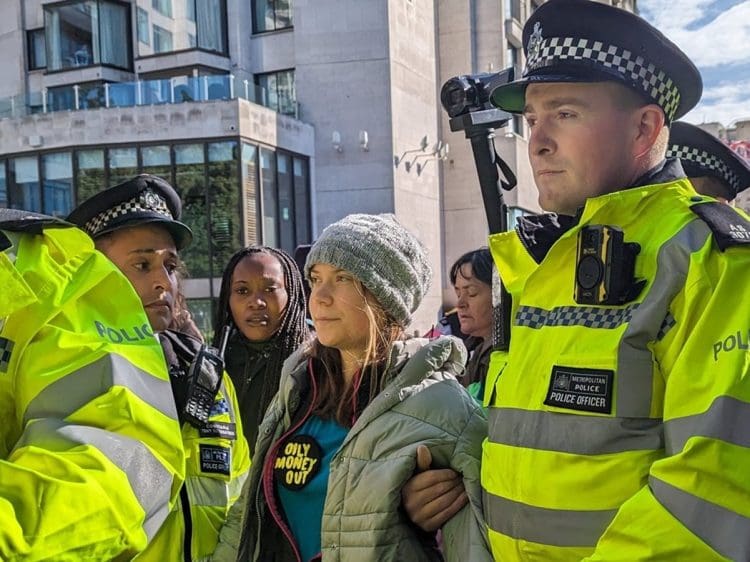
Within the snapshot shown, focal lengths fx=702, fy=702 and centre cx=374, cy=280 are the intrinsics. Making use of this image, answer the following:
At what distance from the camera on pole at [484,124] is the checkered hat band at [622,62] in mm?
698

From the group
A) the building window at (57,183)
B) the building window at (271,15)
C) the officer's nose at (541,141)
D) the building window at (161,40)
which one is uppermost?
the building window at (271,15)

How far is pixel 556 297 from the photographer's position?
1713mm

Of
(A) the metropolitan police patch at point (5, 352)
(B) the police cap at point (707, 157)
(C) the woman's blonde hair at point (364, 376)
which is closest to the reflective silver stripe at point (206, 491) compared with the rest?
(C) the woman's blonde hair at point (364, 376)

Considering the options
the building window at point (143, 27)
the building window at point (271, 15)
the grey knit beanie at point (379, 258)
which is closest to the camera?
the grey knit beanie at point (379, 258)

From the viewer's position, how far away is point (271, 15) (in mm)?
20281

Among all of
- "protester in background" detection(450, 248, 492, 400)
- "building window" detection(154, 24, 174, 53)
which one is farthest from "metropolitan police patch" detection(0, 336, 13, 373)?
"building window" detection(154, 24, 174, 53)

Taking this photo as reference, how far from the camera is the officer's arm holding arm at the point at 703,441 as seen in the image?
1259 millimetres

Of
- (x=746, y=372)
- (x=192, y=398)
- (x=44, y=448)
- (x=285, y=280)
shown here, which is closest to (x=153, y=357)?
(x=44, y=448)

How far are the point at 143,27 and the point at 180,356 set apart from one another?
19.8 metres

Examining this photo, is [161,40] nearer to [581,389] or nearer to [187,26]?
[187,26]

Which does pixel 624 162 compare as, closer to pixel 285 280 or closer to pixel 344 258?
pixel 344 258

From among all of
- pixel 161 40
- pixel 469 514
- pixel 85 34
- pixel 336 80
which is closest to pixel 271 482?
pixel 469 514

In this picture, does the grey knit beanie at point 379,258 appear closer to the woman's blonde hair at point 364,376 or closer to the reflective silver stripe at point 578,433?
the woman's blonde hair at point 364,376

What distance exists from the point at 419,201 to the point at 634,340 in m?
20.3
